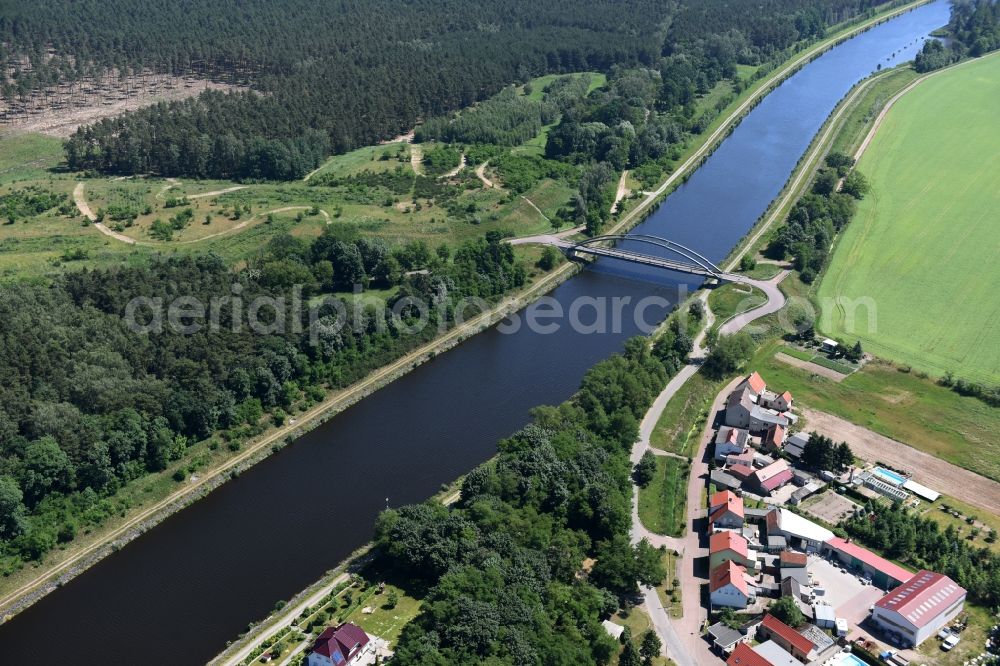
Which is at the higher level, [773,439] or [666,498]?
[773,439]

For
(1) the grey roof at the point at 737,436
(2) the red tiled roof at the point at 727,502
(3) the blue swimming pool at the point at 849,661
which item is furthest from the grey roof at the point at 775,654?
(1) the grey roof at the point at 737,436

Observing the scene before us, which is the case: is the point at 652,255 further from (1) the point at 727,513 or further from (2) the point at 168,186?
(2) the point at 168,186

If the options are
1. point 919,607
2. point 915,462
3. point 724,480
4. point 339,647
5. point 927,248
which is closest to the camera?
point 339,647

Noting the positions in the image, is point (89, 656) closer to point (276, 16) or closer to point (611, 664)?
point (611, 664)

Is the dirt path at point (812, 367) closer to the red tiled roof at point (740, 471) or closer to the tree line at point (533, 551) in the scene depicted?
the red tiled roof at point (740, 471)

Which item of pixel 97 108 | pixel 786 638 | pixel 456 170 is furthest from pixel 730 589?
pixel 97 108

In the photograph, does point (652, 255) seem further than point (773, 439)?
Yes

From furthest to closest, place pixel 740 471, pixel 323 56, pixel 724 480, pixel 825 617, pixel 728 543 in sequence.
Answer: pixel 323 56, pixel 740 471, pixel 724 480, pixel 728 543, pixel 825 617
